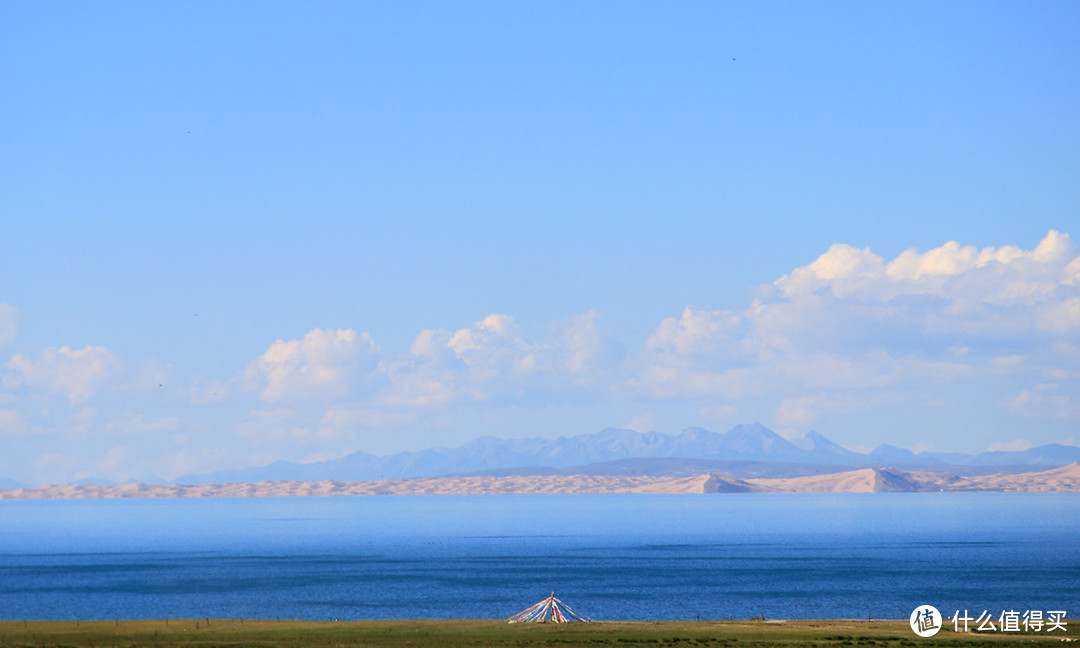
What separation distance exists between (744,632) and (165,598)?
83.5 m

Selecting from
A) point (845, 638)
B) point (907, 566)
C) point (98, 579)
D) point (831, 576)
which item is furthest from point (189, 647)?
point (907, 566)

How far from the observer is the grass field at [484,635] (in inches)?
3573

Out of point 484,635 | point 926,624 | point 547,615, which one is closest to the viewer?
point 484,635

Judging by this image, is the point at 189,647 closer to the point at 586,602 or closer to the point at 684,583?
the point at 586,602

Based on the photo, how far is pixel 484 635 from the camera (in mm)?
95938

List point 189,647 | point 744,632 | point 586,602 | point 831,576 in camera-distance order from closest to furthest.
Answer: point 189,647
point 744,632
point 586,602
point 831,576

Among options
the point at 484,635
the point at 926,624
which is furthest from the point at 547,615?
the point at 926,624

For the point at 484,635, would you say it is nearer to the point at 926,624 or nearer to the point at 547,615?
the point at 547,615

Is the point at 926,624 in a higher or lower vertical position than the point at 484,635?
lower

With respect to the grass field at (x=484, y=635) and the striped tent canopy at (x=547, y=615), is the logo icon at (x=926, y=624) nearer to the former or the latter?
the grass field at (x=484, y=635)

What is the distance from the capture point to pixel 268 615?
409 feet

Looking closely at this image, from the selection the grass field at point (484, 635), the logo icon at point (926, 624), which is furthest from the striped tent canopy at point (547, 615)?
the logo icon at point (926, 624)

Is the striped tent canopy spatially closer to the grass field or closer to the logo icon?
the grass field

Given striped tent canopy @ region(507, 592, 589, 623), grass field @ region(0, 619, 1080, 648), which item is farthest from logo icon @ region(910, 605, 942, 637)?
striped tent canopy @ region(507, 592, 589, 623)
